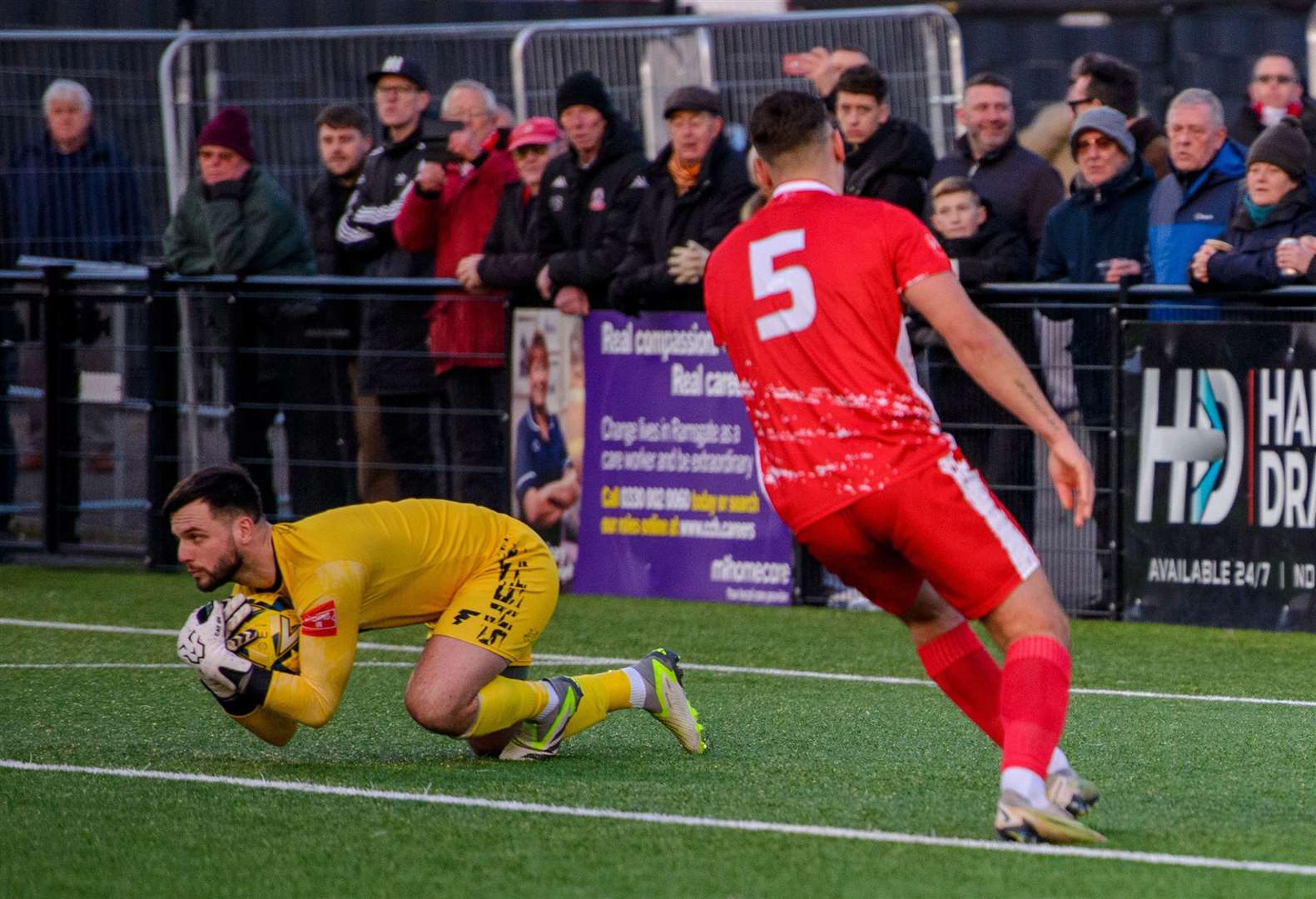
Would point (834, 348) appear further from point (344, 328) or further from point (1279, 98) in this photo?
point (344, 328)

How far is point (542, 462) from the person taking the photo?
11.7 metres

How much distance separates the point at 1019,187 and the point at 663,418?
6.99 feet

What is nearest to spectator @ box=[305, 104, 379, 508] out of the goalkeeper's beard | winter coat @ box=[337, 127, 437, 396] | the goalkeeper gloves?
winter coat @ box=[337, 127, 437, 396]

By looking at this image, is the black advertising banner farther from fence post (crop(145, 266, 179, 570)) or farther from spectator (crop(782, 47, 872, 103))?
fence post (crop(145, 266, 179, 570))

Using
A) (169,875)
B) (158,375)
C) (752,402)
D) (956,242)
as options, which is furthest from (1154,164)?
(169,875)

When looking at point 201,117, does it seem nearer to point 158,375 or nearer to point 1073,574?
Result: point 158,375

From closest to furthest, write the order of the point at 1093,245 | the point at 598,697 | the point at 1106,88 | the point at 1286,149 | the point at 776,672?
the point at 598,697, the point at 776,672, the point at 1286,149, the point at 1093,245, the point at 1106,88

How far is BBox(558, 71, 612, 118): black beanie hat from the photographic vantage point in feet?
37.6

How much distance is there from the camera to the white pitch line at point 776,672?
8273 millimetres

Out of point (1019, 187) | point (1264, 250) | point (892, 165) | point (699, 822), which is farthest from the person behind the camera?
point (1019, 187)

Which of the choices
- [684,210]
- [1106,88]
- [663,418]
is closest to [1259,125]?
[1106,88]

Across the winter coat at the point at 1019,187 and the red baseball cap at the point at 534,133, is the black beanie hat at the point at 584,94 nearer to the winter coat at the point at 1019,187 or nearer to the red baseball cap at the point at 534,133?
the red baseball cap at the point at 534,133

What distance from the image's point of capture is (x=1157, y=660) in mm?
9344

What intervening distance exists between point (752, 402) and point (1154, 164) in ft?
22.3
